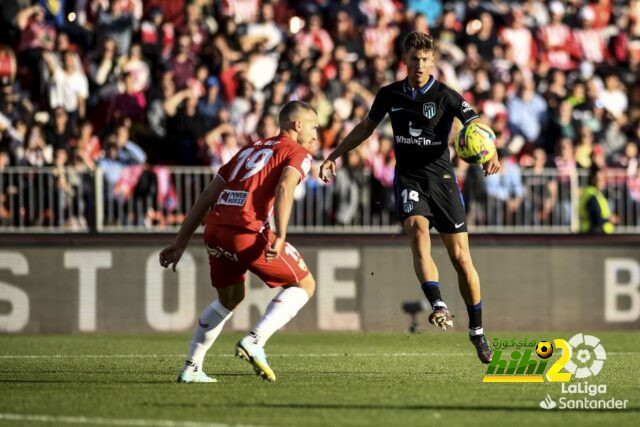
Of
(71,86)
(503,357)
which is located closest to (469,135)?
(503,357)

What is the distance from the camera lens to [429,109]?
11.9m

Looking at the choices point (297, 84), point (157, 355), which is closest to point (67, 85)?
point (297, 84)

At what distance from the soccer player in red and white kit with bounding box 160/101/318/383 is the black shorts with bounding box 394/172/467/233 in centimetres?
160

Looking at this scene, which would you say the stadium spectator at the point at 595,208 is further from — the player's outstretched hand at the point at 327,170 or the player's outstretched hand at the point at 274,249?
the player's outstretched hand at the point at 274,249

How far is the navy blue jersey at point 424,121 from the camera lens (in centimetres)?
1187

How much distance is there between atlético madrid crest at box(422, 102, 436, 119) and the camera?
11852 millimetres

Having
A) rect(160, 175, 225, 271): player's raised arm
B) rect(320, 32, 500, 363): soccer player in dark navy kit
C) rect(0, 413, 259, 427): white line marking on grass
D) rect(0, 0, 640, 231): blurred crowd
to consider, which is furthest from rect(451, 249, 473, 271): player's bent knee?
rect(0, 0, 640, 231): blurred crowd

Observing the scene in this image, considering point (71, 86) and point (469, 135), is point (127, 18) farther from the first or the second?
point (469, 135)

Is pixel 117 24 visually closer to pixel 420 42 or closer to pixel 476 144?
pixel 420 42

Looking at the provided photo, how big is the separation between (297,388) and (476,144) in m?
2.70

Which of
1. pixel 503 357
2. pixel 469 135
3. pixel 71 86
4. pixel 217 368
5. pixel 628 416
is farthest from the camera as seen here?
pixel 71 86

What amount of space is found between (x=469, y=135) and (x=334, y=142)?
27.8 ft

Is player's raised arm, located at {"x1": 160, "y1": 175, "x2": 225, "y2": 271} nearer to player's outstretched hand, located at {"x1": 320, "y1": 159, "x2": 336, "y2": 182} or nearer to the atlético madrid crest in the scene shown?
player's outstretched hand, located at {"x1": 320, "y1": 159, "x2": 336, "y2": 182}

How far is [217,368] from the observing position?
1230cm
